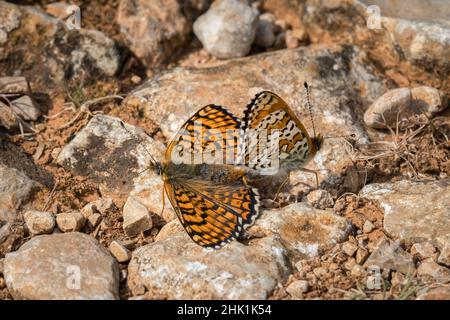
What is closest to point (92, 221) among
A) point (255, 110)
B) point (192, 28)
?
point (255, 110)

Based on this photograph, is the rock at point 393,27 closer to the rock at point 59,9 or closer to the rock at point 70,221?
the rock at point 59,9

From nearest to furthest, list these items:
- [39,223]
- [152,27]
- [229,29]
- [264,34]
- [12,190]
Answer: [39,223], [12,190], [229,29], [152,27], [264,34]

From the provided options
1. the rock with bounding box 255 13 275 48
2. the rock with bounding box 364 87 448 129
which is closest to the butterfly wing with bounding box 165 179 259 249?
the rock with bounding box 364 87 448 129

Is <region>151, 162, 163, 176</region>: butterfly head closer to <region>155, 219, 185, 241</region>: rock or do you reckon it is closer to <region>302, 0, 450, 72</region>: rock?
<region>155, 219, 185, 241</region>: rock

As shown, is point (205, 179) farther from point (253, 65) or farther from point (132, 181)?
point (253, 65)

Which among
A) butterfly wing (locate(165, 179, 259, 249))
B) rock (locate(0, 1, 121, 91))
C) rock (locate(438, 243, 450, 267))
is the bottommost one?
rock (locate(438, 243, 450, 267))

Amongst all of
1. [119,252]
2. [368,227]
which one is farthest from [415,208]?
[119,252]

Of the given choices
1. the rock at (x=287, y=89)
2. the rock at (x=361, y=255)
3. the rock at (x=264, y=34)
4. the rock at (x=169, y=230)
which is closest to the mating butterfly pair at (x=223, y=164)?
the rock at (x=169, y=230)

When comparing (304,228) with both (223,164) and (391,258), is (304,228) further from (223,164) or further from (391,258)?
(223,164)
